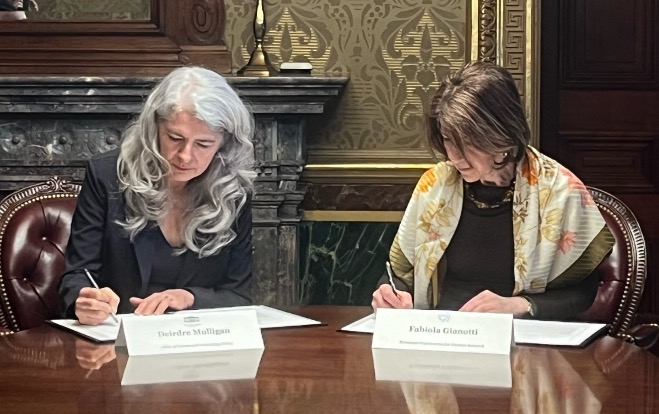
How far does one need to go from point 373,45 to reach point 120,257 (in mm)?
1812

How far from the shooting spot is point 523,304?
2.46 metres

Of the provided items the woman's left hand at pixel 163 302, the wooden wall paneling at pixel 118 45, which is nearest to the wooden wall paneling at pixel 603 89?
the wooden wall paneling at pixel 118 45

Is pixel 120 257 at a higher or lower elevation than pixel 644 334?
higher

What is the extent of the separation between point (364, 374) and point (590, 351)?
494 millimetres

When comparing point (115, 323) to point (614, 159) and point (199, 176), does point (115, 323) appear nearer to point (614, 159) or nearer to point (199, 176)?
point (199, 176)

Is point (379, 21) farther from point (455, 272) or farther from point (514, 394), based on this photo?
point (514, 394)

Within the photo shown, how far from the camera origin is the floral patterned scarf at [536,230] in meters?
2.59

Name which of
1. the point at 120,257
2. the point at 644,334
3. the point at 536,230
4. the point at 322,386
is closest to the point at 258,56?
the point at 120,257

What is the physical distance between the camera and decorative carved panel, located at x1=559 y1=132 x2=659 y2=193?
437 centimetres

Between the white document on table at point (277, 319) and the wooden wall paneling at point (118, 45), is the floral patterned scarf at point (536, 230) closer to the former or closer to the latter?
the white document on table at point (277, 319)

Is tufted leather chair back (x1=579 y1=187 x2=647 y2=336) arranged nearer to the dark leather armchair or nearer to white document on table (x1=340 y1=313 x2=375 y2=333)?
the dark leather armchair

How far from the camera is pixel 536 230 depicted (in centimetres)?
262

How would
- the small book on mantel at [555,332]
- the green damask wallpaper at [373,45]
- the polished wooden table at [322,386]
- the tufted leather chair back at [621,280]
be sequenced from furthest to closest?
the green damask wallpaper at [373,45]
the tufted leather chair back at [621,280]
the small book on mantel at [555,332]
the polished wooden table at [322,386]

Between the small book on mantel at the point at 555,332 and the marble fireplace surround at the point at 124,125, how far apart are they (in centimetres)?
166
